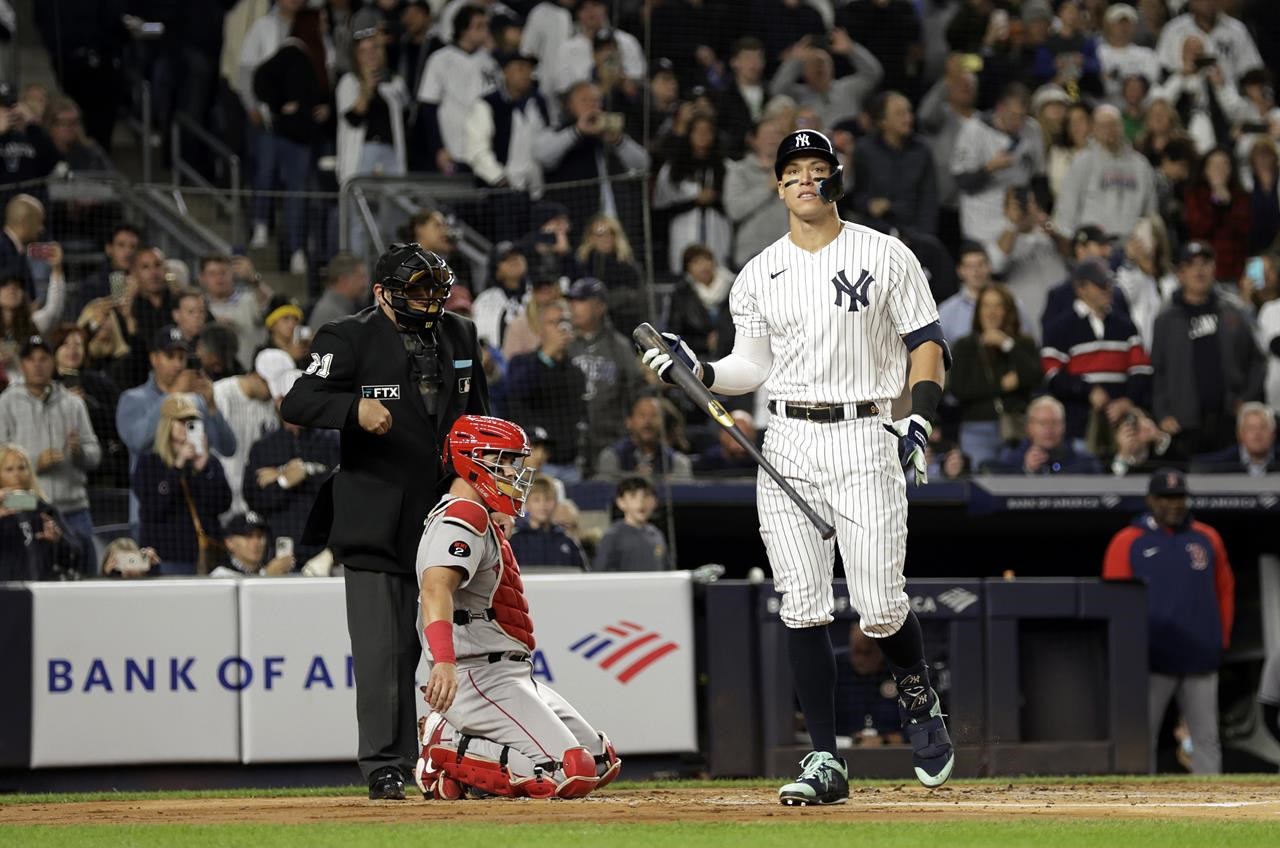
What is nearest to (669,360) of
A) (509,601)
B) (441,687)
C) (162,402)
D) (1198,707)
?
(509,601)

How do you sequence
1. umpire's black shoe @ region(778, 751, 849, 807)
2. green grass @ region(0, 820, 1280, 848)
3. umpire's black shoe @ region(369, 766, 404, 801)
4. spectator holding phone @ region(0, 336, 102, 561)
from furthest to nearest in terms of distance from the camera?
spectator holding phone @ region(0, 336, 102, 561) → umpire's black shoe @ region(369, 766, 404, 801) → umpire's black shoe @ region(778, 751, 849, 807) → green grass @ region(0, 820, 1280, 848)

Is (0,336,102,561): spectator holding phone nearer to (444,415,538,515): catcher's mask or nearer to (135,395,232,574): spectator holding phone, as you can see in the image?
(135,395,232,574): spectator holding phone

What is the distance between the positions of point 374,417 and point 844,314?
5.13 ft

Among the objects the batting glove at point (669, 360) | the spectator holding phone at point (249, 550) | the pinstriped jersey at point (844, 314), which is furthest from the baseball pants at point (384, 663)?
the spectator holding phone at point (249, 550)

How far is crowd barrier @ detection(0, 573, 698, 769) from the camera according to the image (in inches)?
378

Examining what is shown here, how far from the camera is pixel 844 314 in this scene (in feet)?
21.2

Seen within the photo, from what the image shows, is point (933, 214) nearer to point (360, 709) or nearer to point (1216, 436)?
point (1216, 436)

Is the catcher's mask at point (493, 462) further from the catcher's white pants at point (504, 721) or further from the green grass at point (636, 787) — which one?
the green grass at point (636, 787)

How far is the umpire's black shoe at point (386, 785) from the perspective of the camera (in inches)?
270

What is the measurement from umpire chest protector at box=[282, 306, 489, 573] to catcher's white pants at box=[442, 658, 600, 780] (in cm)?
56

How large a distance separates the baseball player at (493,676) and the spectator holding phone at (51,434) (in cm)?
422

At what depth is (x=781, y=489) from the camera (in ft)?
21.4

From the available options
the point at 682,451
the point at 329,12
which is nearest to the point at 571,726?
the point at 682,451

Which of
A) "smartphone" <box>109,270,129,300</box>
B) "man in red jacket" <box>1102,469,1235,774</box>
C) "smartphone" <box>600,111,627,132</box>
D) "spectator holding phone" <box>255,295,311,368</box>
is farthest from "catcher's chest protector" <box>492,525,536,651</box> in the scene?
"smartphone" <box>600,111,627,132</box>
